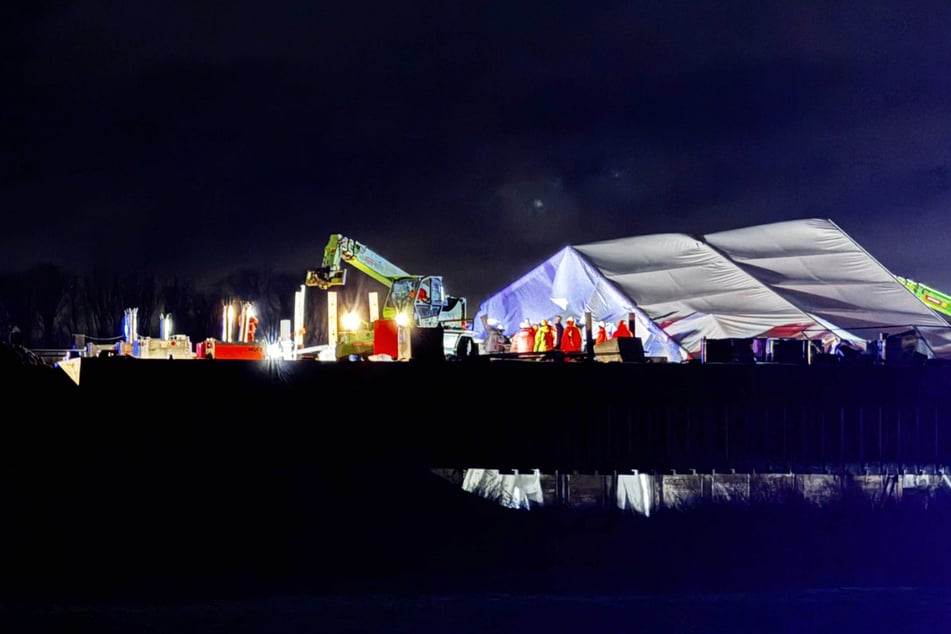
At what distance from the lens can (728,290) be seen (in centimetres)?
4347

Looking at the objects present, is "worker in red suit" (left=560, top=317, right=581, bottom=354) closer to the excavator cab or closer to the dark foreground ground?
the dark foreground ground

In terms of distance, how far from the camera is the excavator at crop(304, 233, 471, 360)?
28641 millimetres

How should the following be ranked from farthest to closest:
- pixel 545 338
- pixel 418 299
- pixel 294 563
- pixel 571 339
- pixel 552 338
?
pixel 418 299 < pixel 545 338 < pixel 552 338 < pixel 571 339 < pixel 294 563

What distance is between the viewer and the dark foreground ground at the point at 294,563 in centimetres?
2284

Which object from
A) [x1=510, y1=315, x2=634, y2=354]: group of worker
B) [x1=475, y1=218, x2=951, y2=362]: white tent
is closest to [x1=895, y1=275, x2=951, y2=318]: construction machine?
[x1=475, y1=218, x2=951, y2=362]: white tent

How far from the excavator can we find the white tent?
6.19 m

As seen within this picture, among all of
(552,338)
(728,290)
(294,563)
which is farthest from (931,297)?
(294,563)

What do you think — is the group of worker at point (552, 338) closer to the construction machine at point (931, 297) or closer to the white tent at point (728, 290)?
the white tent at point (728, 290)

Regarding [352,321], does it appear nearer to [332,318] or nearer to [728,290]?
[332,318]

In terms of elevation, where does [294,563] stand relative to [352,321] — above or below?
below

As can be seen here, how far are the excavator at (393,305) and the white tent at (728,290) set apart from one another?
6.19 metres

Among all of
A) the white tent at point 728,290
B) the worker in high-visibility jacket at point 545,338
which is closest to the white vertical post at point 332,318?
the worker in high-visibility jacket at point 545,338

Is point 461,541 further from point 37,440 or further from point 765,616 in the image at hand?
point 37,440

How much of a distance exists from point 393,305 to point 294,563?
11425 mm
